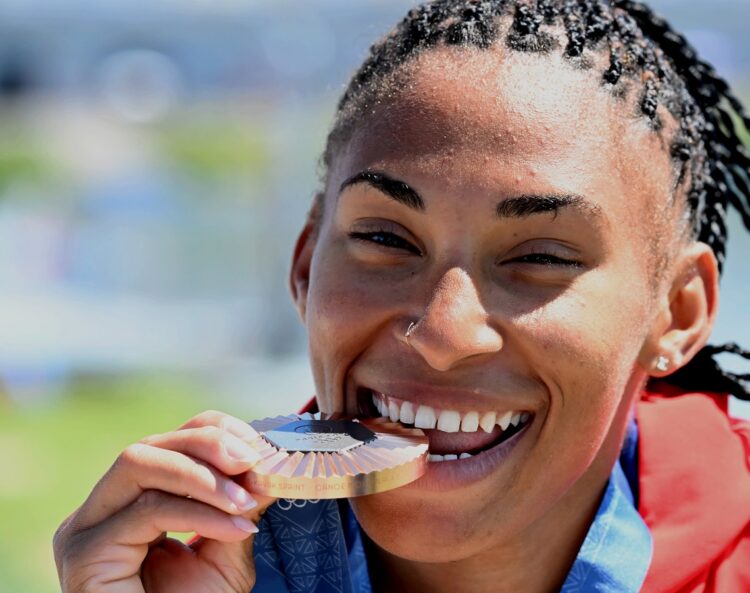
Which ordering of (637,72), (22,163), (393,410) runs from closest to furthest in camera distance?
(393,410) → (637,72) → (22,163)

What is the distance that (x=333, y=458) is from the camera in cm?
182

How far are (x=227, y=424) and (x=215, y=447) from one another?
69 mm

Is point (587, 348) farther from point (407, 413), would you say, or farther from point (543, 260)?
point (407, 413)

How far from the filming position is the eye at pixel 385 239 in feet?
6.73

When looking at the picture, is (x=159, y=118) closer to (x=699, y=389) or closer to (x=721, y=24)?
(x=721, y=24)

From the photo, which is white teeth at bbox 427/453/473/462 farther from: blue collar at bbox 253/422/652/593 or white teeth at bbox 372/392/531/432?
blue collar at bbox 253/422/652/593

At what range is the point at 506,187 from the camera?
6.37ft

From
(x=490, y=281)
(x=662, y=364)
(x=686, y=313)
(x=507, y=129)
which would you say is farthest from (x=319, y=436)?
(x=686, y=313)

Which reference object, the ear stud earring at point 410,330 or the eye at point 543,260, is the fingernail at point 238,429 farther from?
the eye at point 543,260

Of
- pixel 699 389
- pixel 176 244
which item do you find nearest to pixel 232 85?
pixel 176 244

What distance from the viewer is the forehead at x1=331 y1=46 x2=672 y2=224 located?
1970mm

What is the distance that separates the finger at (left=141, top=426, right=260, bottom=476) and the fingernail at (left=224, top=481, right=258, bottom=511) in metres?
0.03

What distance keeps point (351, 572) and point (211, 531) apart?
1.62 feet

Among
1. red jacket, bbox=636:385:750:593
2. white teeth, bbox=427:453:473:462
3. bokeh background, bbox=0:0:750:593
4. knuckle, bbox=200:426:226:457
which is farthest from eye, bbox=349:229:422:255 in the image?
bokeh background, bbox=0:0:750:593
